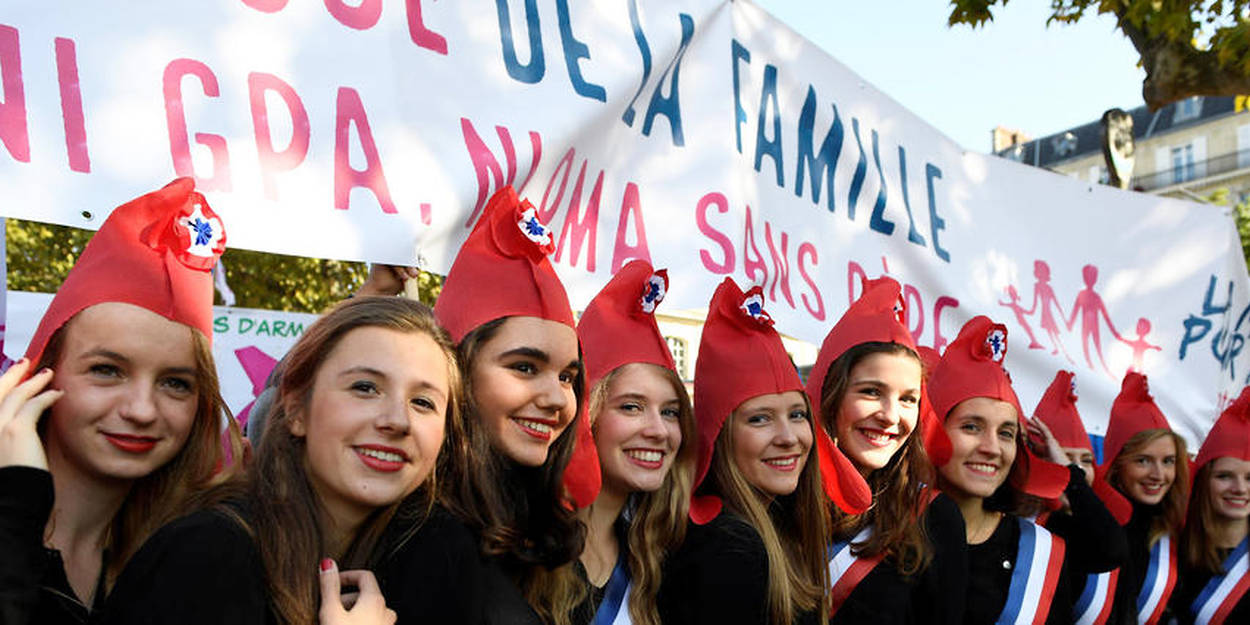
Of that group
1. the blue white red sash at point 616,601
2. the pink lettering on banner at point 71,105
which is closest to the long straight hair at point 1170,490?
the blue white red sash at point 616,601

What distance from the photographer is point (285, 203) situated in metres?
2.72

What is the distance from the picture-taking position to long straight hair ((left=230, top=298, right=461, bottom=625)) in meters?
1.88

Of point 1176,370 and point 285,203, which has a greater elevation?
point 285,203

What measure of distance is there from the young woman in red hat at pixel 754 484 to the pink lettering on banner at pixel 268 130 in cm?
133

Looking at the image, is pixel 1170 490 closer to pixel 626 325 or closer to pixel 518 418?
pixel 626 325

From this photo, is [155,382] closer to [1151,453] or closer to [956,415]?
[956,415]

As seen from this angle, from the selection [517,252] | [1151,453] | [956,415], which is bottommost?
[1151,453]

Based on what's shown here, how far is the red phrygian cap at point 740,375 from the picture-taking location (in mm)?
3311

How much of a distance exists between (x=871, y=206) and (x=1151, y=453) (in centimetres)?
186

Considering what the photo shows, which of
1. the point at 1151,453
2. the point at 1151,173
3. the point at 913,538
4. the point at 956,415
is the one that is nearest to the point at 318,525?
the point at 913,538

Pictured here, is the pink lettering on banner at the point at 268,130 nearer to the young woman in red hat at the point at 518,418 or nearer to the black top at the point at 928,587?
the young woman in red hat at the point at 518,418

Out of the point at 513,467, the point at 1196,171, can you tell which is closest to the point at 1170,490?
the point at 513,467

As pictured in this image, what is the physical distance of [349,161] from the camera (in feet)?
9.35

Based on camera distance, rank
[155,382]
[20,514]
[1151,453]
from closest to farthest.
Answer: [20,514] → [155,382] → [1151,453]
